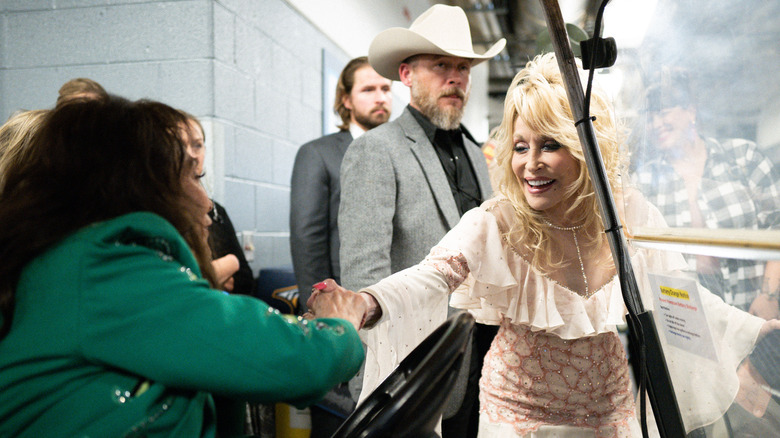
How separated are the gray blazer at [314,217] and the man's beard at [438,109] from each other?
549mm

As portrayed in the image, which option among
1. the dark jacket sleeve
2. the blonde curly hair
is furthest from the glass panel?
the dark jacket sleeve

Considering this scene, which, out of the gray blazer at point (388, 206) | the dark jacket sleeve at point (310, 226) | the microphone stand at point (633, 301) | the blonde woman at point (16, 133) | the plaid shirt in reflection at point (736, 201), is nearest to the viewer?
the plaid shirt in reflection at point (736, 201)

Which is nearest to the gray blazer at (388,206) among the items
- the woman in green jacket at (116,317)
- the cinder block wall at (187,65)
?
the cinder block wall at (187,65)

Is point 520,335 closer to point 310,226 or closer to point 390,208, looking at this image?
point 390,208

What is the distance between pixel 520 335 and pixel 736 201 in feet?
2.67

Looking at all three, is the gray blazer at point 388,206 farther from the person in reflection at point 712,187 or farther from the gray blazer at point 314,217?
the person in reflection at point 712,187

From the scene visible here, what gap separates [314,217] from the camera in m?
2.59

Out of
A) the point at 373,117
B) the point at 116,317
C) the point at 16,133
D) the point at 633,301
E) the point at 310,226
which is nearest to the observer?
the point at 116,317

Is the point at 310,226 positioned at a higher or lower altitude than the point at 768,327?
lower

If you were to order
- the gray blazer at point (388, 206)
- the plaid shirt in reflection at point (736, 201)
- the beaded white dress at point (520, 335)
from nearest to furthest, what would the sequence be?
the plaid shirt in reflection at point (736, 201) → the beaded white dress at point (520, 335) → the gray blazer at point (388, 206)

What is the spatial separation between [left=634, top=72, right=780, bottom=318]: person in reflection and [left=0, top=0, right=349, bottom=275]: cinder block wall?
2.11 meters

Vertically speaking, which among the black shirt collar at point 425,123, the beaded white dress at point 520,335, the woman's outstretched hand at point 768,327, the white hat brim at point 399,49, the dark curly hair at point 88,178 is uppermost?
the white hat brim at point 399,49

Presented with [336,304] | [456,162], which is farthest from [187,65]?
[336,304]

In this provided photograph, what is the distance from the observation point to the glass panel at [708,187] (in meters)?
0.70
